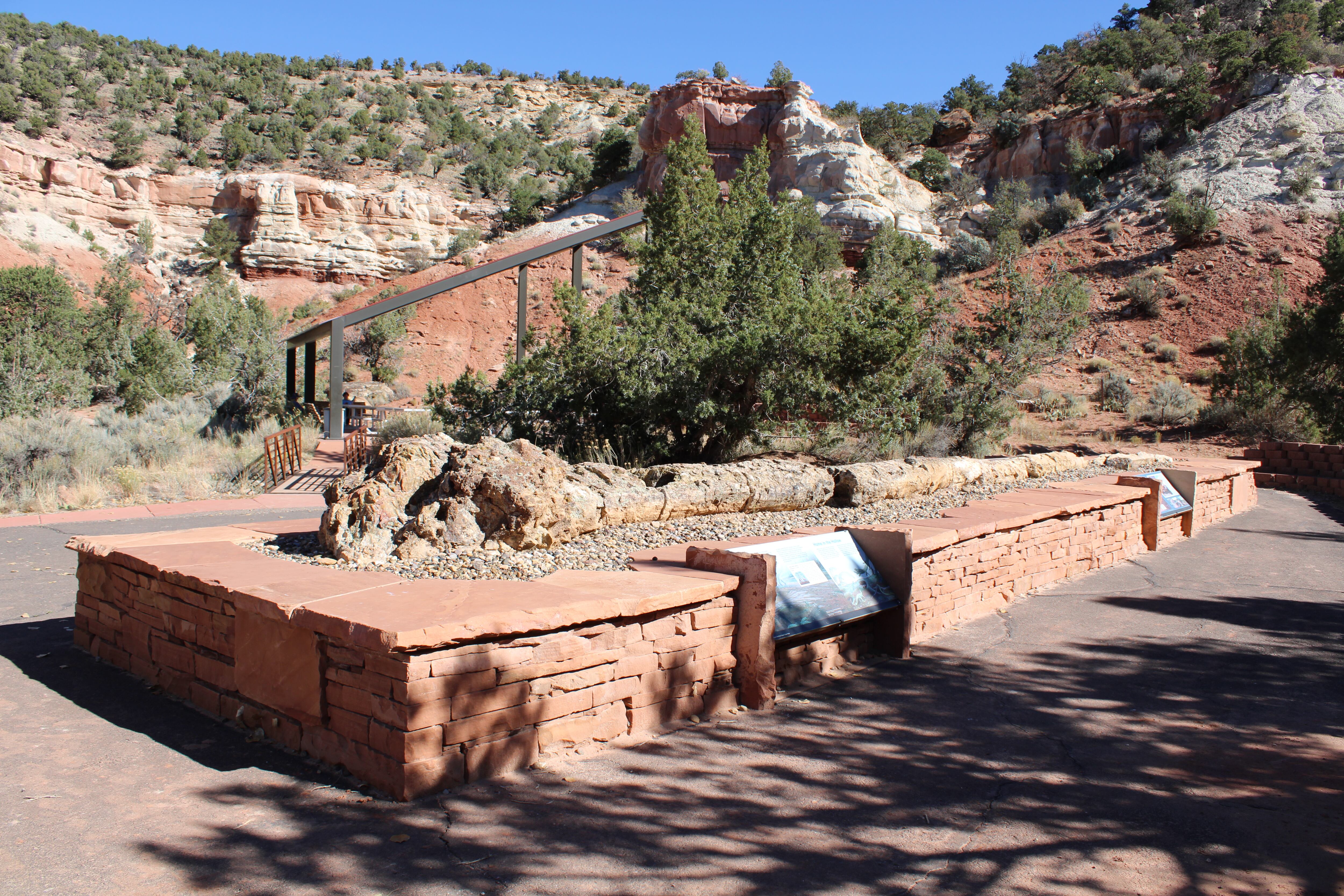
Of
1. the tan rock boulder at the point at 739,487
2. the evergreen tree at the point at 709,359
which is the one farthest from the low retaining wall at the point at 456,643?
the evergreen tree at the point at 709,359

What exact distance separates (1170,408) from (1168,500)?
45.5ft

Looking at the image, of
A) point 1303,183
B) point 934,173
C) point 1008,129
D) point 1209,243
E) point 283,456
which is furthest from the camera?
point 934,173

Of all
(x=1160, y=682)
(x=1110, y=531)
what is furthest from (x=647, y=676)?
(x=1110, y=531)

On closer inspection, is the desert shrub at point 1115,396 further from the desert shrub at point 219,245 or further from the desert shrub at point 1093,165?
the desert shrub at point 219,245

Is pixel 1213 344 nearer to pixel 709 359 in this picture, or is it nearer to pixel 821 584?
pixel 709 359

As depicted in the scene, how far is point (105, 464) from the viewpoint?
1314 cm

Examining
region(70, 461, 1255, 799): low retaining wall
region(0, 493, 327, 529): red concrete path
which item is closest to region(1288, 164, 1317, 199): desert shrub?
region(70, 461, 1255, 799): low retaining wall

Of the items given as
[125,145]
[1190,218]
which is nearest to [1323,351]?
[1190,218]

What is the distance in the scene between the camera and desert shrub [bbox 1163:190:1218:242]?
30641mm

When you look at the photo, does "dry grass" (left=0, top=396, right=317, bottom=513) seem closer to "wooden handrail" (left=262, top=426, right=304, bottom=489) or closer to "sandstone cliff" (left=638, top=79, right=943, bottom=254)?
"wooden handrail" (left=262, top=426, right=304, bottom=489)

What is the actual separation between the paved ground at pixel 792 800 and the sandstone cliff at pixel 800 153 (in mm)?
32077

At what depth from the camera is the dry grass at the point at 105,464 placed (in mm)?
11523

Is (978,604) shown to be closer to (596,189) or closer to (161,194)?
(596,189)

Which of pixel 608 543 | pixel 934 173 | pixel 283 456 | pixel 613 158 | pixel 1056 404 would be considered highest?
pixel 613 158
